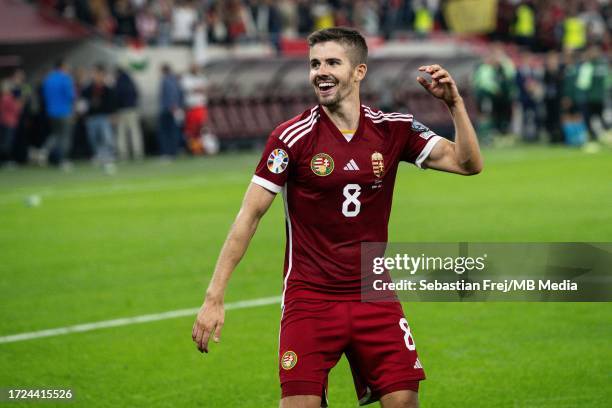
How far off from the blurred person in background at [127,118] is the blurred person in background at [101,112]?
289 mm

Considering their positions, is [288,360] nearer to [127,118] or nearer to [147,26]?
[127,118]

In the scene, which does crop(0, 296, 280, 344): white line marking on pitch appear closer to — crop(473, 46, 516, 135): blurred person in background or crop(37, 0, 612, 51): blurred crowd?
crop(473, 46, 516, 135): blurred person in background

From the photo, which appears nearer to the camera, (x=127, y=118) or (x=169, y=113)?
(x=169, y=113)

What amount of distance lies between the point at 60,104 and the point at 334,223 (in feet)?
74.0

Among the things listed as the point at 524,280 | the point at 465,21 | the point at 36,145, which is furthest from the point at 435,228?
the point at 465,21

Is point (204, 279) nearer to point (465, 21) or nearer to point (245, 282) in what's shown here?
point (245, 282)

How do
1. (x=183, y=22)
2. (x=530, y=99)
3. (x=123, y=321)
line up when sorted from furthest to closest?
(x=530, y=99) < (x=183, y=22) < (x=123, y=321)

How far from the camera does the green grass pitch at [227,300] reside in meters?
8.16

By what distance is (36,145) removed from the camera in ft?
97.3

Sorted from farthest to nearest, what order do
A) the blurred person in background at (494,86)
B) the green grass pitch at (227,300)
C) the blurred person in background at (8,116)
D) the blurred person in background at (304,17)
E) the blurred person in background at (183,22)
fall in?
the blurred person in background at (304,17) < the blurred person in background at (183,22) < the blurred person in background at (494,86) < the blurred person in background at (8,116) < the green grass pitch at (227,300)

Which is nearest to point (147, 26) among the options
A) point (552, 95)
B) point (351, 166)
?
point (552, 95)

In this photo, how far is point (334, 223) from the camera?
5.83 m

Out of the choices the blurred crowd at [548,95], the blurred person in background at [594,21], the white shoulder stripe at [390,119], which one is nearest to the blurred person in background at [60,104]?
the blurred crowd at [548,95]

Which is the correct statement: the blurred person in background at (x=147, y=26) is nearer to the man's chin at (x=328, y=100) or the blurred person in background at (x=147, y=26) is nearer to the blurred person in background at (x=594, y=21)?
the blurred person in background at (x=594, y=21)
